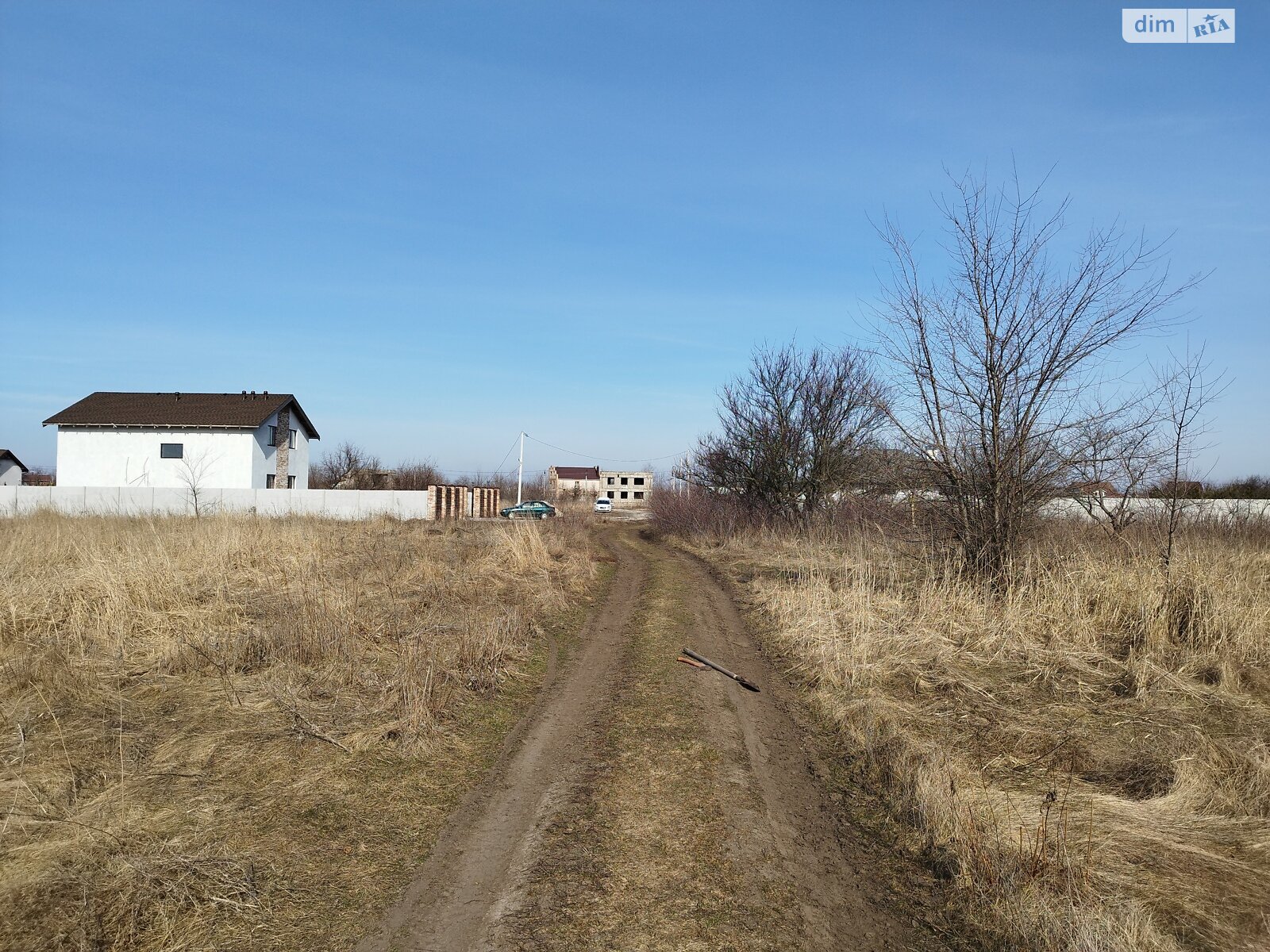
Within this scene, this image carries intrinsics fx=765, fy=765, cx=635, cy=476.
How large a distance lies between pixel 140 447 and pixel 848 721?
142 ft

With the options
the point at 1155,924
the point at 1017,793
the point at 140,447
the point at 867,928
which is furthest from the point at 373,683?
the point at 140,447

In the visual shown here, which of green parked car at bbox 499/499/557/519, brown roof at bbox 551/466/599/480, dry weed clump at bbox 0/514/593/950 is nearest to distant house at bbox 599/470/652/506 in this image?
brown roof at bbox 551/466/599/480

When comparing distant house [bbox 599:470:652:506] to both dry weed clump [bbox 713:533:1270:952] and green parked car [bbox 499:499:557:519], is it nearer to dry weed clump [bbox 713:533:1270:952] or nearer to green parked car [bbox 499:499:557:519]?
green parked car [bbox 499:499:557:519]

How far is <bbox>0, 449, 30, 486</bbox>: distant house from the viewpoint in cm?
5459

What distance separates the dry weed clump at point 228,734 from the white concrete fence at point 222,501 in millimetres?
21057

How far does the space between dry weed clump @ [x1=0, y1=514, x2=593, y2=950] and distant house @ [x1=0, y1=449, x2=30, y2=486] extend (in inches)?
2141

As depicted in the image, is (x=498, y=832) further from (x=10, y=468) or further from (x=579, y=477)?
(x=579, y=477)

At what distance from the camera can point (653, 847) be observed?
4.50 meters

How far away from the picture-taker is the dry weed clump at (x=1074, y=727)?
3766mm

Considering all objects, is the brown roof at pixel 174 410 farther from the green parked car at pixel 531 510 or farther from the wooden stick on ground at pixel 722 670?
the wooden stick on ground at pixel 722 670

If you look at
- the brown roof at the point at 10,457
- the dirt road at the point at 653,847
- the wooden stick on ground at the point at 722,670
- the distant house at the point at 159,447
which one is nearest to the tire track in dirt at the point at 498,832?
the dirt road at the point at 653,847

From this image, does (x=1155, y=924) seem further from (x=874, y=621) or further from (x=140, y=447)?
(x=140, y=447)

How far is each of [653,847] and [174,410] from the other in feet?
145

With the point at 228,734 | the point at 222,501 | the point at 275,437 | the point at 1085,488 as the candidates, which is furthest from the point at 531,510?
the point at 228,734
